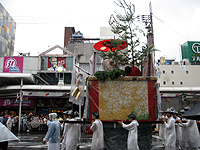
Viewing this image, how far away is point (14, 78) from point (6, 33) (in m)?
29.7

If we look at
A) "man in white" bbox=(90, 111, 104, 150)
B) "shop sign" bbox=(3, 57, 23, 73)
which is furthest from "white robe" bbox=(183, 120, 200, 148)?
"shop sign" bbox=(3, 57, 23, 73)

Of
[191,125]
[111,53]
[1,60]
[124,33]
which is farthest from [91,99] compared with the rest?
[1,60]

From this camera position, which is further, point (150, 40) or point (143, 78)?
point (150, 40)

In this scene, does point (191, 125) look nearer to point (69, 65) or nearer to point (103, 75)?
point (103, 75)

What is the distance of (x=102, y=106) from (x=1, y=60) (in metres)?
24.6

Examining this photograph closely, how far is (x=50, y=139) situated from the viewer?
7684 mm

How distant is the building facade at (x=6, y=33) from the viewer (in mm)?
45969

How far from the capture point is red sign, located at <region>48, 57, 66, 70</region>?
28.3 metres

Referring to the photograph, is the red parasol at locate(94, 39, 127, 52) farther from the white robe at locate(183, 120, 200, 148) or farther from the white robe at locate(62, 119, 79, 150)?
the white robe at locate(183, 120, 200, 148)

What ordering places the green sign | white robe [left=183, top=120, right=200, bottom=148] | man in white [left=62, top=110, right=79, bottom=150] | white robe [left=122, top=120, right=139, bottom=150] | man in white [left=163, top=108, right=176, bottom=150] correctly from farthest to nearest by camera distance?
the green sign, white robe [left=183, top=120, right=200, bottom=148], man in white [left=163, top=108, right=176, bottom=150], man in white [left=62, top=110, right=79, bottom=150], white robe [left=122, top=120, right=139, bottom=150]

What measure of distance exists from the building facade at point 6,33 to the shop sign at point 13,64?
19.0 meters

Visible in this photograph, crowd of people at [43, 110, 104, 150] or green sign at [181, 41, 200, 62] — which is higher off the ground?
green sign at [181, 41, 200, 62]

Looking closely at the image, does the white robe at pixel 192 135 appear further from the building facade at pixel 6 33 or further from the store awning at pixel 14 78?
the building facade at pixel 6 33

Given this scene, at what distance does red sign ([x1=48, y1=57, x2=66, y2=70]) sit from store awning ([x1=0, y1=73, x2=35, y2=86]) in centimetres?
421
